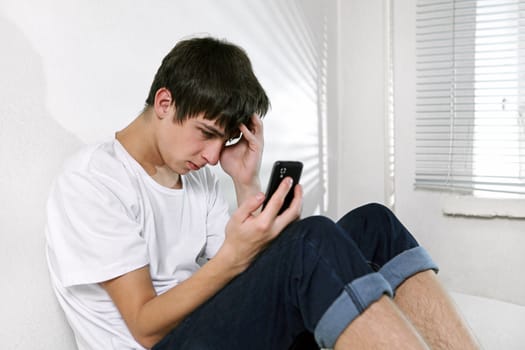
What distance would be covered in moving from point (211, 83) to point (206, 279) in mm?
344

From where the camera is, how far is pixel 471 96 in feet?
6.56

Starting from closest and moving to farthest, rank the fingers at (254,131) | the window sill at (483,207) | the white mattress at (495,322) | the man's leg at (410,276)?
the man's leg at (410,276), the fingers at (254,131), the white mattress at (495,322), the window sill at (483,207)

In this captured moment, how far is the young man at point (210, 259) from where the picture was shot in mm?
822

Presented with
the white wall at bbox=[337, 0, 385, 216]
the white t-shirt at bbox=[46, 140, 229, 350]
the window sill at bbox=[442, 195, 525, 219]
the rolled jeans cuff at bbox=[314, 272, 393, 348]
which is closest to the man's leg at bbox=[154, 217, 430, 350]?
the rolled jeans cuff at bbox=[314, 272, 393, 348]

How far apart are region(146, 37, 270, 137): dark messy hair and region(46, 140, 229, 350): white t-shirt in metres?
0.15

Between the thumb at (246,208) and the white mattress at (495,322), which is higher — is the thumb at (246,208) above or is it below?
above

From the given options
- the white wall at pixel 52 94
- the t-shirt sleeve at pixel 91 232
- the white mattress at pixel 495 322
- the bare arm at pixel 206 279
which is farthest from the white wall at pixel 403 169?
the t-shirt sleeve at pixel 91 232

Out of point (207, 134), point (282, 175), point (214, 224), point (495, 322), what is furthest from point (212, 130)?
point (495, 322)

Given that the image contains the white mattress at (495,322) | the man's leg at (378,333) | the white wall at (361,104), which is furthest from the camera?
the white wall at (361,104)

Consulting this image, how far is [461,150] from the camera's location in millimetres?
2025

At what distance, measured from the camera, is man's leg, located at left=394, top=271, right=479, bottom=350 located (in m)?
0.99

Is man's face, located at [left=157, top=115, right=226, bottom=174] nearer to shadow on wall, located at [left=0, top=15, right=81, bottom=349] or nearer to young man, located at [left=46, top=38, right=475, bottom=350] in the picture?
young man, located at [left=46, top=38, right=475, bottom=350]

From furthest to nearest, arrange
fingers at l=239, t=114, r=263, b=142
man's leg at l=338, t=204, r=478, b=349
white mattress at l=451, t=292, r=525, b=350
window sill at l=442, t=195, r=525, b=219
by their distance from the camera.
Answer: window sill at l=442, t=195, r=525, b=219
white mattress at l=451, t=292, r=525, b=350
fingers at l=239, t=114, r=263, b=142
man's leg at l=338, t=204, r=478, b=349

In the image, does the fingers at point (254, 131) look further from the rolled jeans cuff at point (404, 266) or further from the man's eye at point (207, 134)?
the rolled jeans cuff at point (404, 266)
